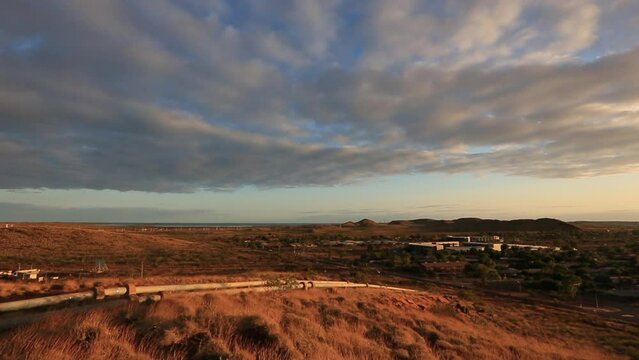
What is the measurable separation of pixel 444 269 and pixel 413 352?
4594 centimetres

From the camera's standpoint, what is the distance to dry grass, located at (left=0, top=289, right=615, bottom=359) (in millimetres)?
9203

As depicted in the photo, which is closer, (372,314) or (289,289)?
(372,314)

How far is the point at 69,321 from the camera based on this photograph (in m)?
10.4

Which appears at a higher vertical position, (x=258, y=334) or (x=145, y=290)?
(x=145, y=290)

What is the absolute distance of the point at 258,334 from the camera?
11609 mm

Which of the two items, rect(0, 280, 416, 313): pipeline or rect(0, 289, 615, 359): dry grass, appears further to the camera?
rect(0, 280, 416, 313): pipeline

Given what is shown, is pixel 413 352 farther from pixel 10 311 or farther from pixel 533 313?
pixel 533 313

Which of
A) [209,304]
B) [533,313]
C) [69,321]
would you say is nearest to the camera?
[69,321]

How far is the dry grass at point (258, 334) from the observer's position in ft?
30.2

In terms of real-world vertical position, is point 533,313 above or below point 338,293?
below

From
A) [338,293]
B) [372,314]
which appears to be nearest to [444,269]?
[338,293]

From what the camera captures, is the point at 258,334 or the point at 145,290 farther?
the point at 145,290

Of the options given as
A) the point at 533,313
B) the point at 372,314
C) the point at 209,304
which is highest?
the point at 209,304

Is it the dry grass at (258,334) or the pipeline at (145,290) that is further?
the pipeline at (145,290)
